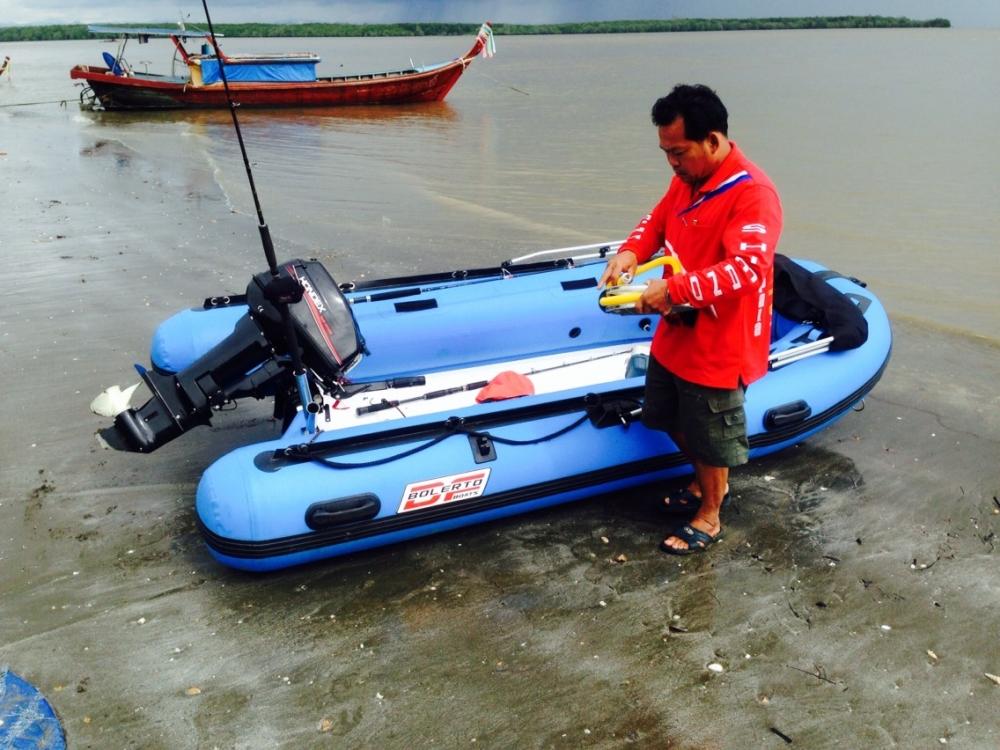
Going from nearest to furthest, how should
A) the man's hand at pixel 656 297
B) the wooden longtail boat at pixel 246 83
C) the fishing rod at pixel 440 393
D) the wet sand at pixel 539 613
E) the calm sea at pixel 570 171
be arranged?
the wet sand at pixel 539 613, the man's hand at pixel 656 297, the fishing rod at pixel 440 393, the calm sea at pixel 570 171, the wooden longtail boat at pixel 246 83

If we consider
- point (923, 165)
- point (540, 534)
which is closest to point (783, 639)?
point (540, 534)

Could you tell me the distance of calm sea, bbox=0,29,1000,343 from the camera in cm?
726

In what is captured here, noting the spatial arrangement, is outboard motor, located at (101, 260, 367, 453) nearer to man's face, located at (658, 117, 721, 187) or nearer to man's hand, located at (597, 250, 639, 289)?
man's hand, located at (597, 250, 639, 289)

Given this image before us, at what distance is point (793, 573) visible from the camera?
9.95 feet

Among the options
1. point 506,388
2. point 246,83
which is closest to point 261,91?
point 246,83

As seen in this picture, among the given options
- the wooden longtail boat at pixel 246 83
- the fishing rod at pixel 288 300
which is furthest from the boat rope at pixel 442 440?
the wooden longtail boat at pixel 246 83

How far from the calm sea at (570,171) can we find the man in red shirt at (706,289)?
3.63 m

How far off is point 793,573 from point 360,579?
163cm

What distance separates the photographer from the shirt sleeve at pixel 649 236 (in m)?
2.97

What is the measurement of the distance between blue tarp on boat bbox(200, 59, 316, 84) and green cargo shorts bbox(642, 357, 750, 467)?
19694mm

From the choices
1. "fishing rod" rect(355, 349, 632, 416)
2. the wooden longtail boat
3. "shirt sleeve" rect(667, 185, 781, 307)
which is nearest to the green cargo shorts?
"shirt sleeve" rect(667, 185, 781, 307)

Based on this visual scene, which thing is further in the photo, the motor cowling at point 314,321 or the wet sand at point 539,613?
the motor cowling at point 314,321

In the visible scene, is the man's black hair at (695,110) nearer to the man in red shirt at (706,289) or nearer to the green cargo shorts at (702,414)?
the man in red shirt at (706,289)

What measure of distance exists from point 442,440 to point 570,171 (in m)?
8.92
